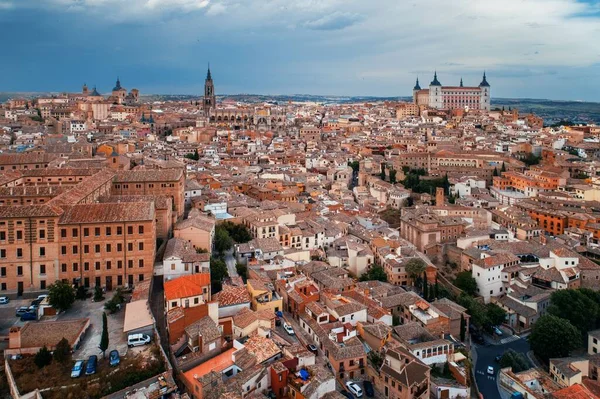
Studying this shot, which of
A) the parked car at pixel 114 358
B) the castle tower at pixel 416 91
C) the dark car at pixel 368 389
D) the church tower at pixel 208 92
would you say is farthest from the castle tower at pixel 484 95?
the parked car at pixel 114 358

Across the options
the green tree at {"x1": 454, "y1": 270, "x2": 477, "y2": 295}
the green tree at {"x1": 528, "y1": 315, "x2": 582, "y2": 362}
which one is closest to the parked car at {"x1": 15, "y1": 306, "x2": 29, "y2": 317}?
the green tree at {"x1": 528, "y1": 315, "x2": 582, "y2": 362}

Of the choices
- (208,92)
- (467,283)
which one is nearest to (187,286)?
(467,283)

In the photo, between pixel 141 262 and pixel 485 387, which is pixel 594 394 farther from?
pixel 141 262

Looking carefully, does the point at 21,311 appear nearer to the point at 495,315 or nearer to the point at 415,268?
the point at 415,268

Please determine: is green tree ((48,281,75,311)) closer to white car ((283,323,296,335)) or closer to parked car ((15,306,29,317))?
parked car ((15,306,29,317))

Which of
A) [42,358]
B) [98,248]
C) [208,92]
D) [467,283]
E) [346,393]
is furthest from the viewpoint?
[208,92]

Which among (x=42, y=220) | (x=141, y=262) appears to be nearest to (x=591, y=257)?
(x=141, y=262)
